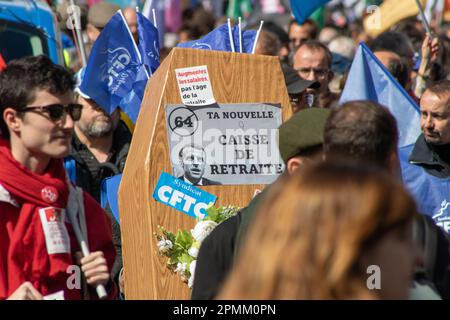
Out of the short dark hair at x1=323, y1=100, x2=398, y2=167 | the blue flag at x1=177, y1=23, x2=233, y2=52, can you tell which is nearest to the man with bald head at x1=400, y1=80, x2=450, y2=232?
the blue flag at x1=177, y1=23, x2=233, y2=52

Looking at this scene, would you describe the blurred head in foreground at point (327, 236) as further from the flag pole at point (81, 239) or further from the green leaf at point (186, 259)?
the green leaf at point (186, 259)

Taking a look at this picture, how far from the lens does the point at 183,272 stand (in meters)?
4.78

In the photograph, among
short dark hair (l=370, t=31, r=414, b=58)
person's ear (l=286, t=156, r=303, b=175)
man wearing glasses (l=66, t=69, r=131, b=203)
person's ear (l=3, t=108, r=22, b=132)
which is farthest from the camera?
short dark hair (l=370, t=31, r=414, b=58)

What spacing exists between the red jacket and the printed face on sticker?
1.22 meters

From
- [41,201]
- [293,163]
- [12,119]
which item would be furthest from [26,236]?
[293,163]

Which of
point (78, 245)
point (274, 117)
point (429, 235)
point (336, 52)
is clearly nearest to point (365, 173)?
point (429, 235)

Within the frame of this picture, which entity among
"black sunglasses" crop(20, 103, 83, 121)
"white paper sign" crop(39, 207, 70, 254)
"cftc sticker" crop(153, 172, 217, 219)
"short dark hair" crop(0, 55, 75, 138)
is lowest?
"cftc sticker" crop(153, 172, 217, 219)

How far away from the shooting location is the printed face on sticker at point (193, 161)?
16.5 ft

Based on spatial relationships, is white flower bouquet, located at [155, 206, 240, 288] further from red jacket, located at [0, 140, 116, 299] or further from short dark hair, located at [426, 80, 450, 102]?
short dark hair, located at [426, 80, 450, 102]

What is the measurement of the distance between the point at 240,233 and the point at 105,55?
3.61 metres

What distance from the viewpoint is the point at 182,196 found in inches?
196

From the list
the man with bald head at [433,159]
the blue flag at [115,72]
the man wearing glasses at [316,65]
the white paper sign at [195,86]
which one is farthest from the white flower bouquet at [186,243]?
the man wearing glasses at [316,65]

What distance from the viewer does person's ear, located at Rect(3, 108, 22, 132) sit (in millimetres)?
3962

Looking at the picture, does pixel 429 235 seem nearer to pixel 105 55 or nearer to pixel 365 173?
pixel 365 173
